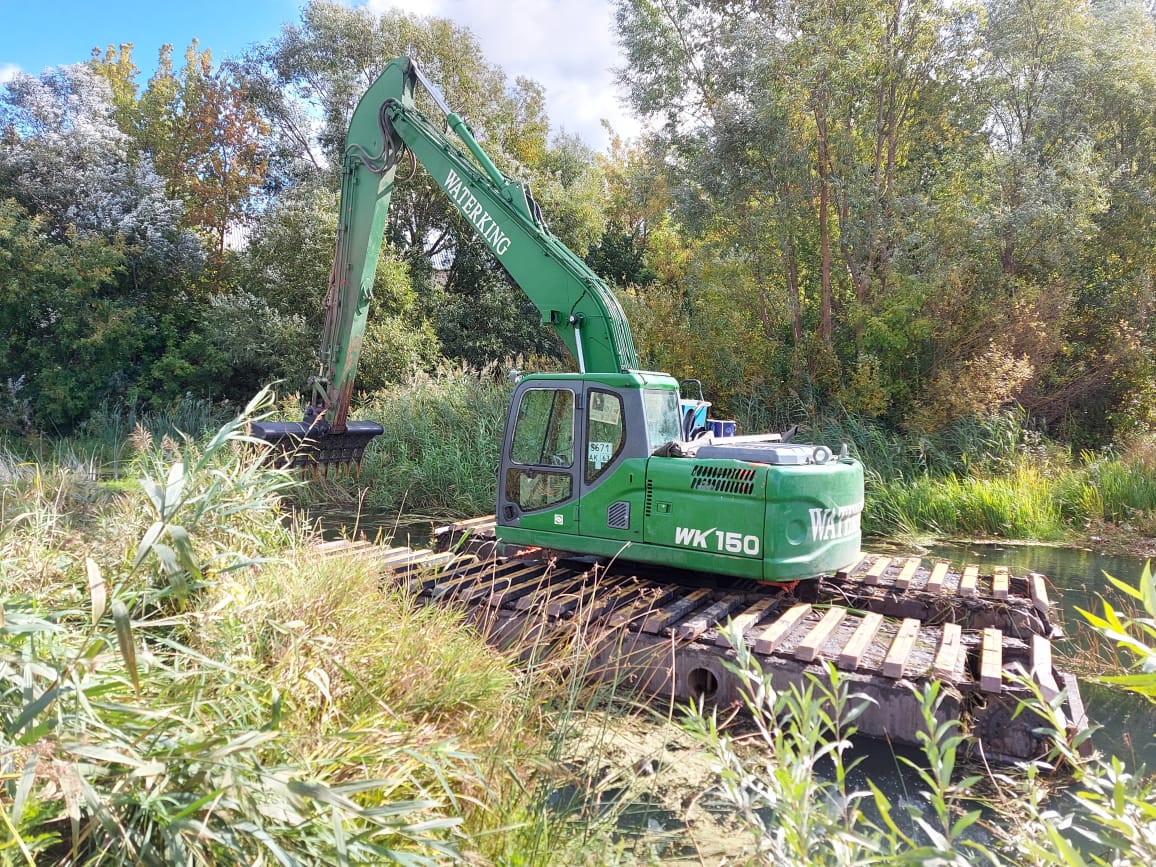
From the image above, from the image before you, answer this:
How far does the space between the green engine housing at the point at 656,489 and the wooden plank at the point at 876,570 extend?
286 millimetres

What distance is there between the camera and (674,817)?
3.30m

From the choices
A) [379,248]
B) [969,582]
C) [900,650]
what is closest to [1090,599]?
[969,582]

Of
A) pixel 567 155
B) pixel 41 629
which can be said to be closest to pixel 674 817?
pixel 41 629

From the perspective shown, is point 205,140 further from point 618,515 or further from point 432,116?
point 618,515

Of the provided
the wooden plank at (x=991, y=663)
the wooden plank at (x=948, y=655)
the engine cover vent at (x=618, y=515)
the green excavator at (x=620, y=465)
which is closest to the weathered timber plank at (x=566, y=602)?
the green excavator at (x=620, y=465)

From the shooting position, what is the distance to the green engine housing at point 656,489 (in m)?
4.79

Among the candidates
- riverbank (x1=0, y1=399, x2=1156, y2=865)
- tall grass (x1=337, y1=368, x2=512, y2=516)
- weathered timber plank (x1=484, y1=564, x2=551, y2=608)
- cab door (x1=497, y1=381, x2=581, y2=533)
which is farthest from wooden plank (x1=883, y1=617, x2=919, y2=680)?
tall grass (x1=337, y1=368, x2=512, y2=516)

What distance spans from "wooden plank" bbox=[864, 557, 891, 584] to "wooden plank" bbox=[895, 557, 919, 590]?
13 cm

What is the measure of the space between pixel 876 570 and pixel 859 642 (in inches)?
72.0

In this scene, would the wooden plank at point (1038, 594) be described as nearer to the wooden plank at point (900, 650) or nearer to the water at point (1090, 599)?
the water at point (1090, 599)

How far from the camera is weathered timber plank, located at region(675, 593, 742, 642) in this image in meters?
4.44

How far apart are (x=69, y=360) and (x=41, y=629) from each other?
18091mm

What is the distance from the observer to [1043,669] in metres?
3.90

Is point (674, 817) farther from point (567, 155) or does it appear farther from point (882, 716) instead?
point (567, 155)
